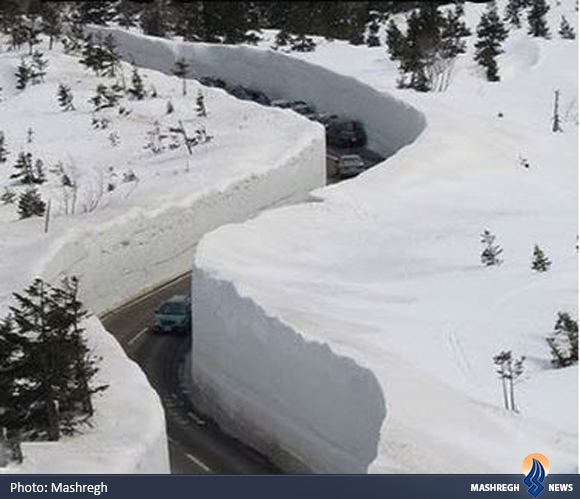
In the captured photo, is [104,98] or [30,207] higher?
[30,207]

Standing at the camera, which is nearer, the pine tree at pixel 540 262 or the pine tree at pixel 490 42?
the pine tree at pixel 540 262

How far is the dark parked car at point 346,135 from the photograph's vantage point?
55.7 m

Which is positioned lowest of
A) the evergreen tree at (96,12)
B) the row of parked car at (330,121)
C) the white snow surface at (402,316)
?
the evergreen tree at (96,12)

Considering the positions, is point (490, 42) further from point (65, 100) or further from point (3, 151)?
point (3, 151)

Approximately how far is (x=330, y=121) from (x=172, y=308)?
2365 cm

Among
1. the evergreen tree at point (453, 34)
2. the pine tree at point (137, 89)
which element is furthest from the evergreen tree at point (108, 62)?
the evergreen tree at point (453, 34)

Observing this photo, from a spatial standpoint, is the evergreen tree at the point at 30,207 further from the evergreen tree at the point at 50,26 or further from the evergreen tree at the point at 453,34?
the evergreen tree at the point at 50,26

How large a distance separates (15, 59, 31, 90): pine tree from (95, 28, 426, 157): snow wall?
1288 centimetres

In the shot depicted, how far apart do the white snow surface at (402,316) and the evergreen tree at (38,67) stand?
2323 centimetres

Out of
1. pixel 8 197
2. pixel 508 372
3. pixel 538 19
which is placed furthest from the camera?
pixel 538 19

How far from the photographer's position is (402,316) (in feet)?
89.9

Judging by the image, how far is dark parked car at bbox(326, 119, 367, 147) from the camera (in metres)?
55.7

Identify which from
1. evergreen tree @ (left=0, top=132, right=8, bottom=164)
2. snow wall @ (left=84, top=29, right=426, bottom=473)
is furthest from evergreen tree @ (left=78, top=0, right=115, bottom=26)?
snow wall @ (left=84, top=29, right=426, bottom=473)

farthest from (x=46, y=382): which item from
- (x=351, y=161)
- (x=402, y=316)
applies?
(x=351, y=161)
